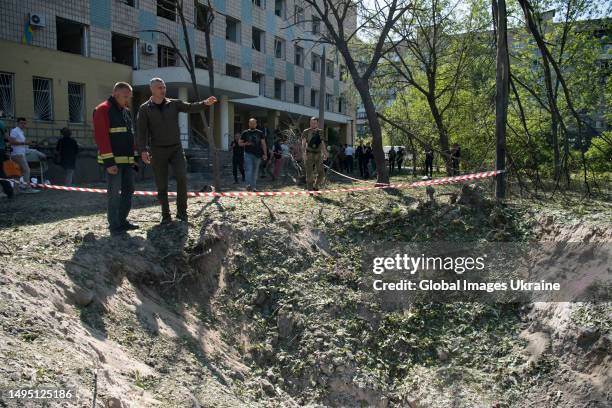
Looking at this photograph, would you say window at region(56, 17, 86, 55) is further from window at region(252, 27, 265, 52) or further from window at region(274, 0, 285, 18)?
window at region(274, 0, 285, 18)

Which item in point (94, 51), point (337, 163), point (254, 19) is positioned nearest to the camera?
point (94, 51)

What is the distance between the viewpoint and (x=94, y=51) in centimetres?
2059

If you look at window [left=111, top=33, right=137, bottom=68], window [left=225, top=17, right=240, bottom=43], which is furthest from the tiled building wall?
window [left=111, top=33, right=137, bottom=68]

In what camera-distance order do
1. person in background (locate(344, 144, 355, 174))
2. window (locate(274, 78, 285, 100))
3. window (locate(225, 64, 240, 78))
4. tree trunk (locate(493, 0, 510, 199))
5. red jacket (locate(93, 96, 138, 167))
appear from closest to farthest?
red jacket (locate(93, 96, 138, 167)), tree trunk (locate(493, 0, 510, 199)), person in background (locate(344, 144, 355, 174)), window (locate(225, 64, 240, 78)), window (locate(274, 78, 285, 100))

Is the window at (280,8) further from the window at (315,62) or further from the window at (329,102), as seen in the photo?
the window at (329,102)

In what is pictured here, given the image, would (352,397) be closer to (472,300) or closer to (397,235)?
(472,300)

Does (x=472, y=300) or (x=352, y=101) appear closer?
(x=472, y=300)

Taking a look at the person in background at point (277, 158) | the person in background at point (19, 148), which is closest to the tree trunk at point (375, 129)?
the person in background at point (277, 158)

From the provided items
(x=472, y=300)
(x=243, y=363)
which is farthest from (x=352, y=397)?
(x=472, y=300)

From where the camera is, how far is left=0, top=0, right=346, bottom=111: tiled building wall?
1843 centimetres

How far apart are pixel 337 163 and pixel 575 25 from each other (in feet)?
38.9

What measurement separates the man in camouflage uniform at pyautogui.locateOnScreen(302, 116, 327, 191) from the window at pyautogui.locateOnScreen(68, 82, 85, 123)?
1273cm

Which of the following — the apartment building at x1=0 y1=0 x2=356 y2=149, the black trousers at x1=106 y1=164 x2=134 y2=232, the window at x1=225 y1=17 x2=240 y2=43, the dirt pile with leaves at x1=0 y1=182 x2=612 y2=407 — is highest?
the window at x1=225 y1=17 x2=240 y2=43

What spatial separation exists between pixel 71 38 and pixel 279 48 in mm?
16099
